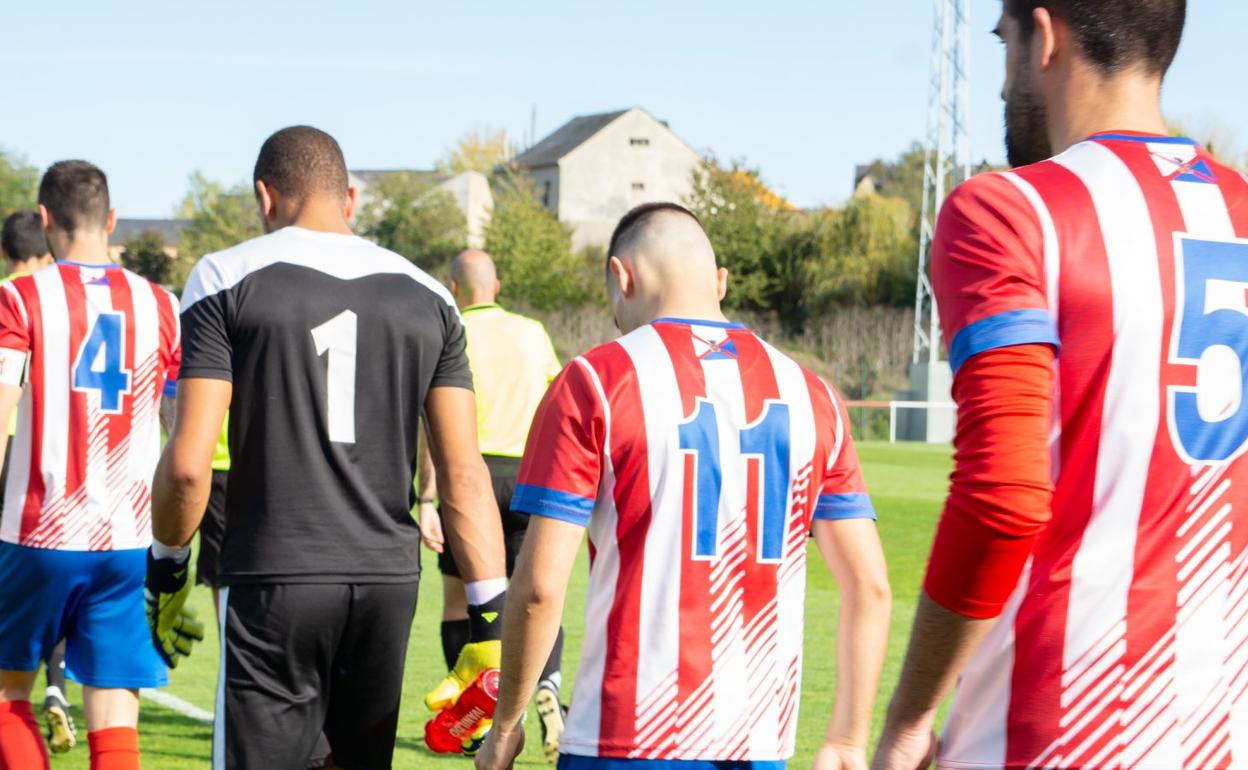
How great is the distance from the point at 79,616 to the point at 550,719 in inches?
100

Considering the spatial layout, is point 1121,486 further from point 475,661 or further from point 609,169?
point 609,169

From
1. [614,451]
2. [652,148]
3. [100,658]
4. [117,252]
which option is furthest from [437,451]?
[117,252]

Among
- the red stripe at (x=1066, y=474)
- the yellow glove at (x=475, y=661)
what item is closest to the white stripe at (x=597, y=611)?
the yellow glove at (x=475, y=661)

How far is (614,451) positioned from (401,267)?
4.30 ft

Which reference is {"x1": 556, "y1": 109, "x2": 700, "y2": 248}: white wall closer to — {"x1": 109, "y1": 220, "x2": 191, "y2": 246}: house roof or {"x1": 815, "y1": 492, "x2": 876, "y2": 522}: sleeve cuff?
{"x1": 109, "y1": 220, "x2": 191, "y2": 246}: house roof

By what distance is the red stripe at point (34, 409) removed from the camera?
5570mm

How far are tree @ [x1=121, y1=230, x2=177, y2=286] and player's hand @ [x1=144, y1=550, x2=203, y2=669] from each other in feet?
268

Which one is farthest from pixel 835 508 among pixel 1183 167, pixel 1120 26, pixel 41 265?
pixel 41 265

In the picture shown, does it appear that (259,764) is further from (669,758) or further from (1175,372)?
(1175,372)

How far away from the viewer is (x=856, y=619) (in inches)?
135

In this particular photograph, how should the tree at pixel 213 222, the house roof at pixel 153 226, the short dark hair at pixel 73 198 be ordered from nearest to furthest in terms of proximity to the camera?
the short dark hair at pixel 73 198, the tree at pixel 213 222, the house roof at pixel 153 226

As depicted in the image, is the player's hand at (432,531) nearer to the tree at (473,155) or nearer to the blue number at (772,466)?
the blue number at (772,466)

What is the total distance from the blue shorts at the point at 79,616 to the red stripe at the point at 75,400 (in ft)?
0.89

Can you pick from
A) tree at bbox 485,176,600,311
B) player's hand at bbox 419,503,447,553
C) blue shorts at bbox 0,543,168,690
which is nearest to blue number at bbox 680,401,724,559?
blue shorts at bbox 0,543,168,690
